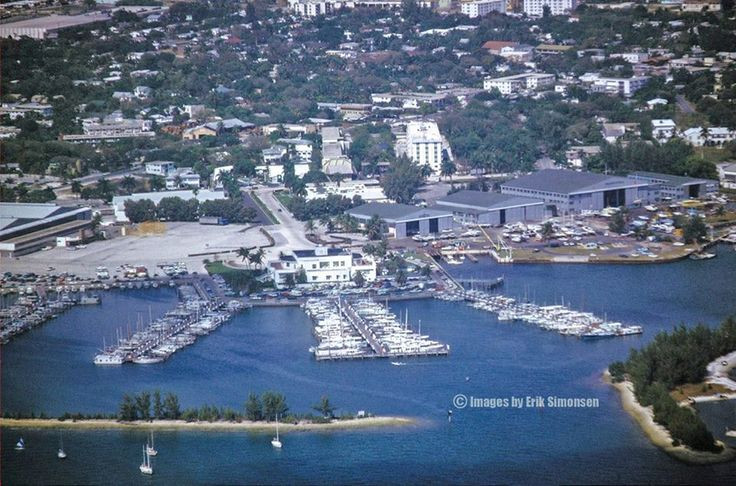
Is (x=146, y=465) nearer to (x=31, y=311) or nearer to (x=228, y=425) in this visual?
(x=228, y=425)

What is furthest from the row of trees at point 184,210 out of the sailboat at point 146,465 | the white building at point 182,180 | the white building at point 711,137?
the sailboat at point 146,465

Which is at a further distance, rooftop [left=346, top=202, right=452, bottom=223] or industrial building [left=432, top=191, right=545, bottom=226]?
industrial building [left=432, top=191, right=545, bottom=226]

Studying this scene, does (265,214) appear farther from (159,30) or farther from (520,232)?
(159,30)

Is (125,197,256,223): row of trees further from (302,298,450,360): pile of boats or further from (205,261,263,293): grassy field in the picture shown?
(302,298,450,360): pile of boats

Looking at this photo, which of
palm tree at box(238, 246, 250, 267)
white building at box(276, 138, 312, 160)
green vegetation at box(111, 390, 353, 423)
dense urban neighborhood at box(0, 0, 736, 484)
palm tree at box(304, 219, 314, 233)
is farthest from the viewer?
white building at box(276, 138, 312, 160)

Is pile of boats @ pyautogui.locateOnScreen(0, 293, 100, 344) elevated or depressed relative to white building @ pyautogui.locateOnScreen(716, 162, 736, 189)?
depressed

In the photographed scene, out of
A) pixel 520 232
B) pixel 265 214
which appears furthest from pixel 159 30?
pixel 520 232

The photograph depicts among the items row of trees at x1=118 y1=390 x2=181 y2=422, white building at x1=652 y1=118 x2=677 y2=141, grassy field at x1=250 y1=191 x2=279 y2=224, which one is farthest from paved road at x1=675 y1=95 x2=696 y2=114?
row of trees at x1=118 y1=390 x2=181 y2=422
